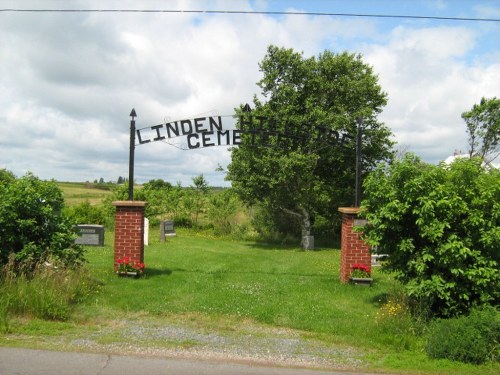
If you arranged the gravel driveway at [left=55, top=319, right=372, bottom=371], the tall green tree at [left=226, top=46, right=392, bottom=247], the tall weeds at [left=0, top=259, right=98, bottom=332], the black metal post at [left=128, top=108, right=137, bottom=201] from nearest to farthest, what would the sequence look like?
the gravel driveway at [left=55, top=319, right=372, bottom=371] < the tall weeds at [left=0, top=259, right=98, bottom=332] < the black metal post at [left=128, top=108, right=137, bottom=201] < the tall green tree at [left=226, top=46, right=392, bottom=247]

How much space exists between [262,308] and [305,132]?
1273 cm

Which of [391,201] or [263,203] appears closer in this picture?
[391,201]

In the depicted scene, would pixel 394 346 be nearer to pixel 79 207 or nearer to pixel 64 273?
pixel 64 273

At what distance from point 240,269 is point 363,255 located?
399 cm

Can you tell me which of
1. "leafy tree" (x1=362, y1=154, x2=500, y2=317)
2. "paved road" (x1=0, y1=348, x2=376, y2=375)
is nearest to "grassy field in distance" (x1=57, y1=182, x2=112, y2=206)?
"paved road" (x1=0, y1=348, x2=376, y2=375)

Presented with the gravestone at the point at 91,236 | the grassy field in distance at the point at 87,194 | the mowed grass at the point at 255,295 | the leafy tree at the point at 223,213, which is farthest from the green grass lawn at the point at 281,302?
the leafy tree at the point at 223,213

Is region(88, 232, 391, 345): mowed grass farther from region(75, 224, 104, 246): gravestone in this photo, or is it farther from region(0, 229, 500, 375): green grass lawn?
region(75, 224, 104, 246): gravestone

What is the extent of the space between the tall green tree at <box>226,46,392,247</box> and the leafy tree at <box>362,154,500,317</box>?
12.5 m

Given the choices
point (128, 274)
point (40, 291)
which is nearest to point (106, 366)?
point (40, 291)

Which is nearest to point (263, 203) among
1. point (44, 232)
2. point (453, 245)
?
point (44, 232)

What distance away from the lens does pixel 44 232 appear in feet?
30.8

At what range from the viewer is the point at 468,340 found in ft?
20.2

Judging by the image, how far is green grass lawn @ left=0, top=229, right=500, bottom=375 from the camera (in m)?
6.68

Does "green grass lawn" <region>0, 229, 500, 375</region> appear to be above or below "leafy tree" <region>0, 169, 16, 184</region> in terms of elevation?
below
